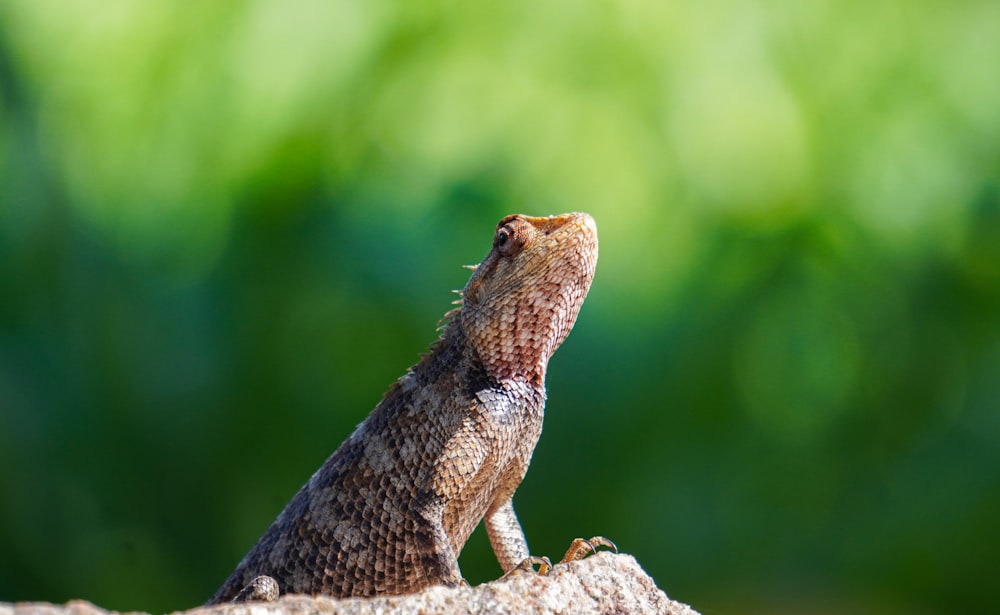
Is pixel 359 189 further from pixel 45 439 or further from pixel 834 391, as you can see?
pixel 834 391

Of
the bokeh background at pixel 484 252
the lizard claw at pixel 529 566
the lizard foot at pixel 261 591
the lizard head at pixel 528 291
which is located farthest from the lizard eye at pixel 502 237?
the bokeh background at pixel 484 252

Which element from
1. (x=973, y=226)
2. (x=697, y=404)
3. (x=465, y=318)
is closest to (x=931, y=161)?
(x=973, y=226)

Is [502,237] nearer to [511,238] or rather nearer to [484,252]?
[511,238]

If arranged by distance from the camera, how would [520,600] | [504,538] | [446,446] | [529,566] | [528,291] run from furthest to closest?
[504,538] < [528,291] < [446,446] < [529,566] < [520,600]

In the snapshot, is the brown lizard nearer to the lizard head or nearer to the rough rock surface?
the lizard head

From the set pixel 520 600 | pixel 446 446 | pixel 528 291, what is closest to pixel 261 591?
pixel 446 446
